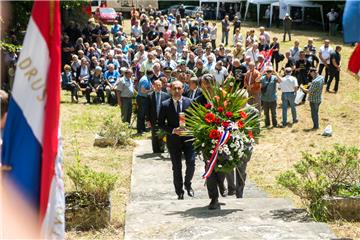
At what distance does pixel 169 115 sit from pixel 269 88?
8740 mm

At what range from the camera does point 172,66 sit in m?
20.2

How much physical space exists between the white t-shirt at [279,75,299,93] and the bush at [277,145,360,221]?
30.0 ft

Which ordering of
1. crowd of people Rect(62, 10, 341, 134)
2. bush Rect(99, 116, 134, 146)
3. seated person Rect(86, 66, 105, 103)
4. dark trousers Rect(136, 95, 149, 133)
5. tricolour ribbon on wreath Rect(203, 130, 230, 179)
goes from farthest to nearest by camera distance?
seated person Rect(86, 66, 105, 103) → crowd of people Rect(62, 10, 341, 134) → dark trousers Rect(136, 95, 149, 133) → bush Rect(99, 116, 134, 146) → tricolour ribbon on wreath Rect(203, 130, 230, 179)

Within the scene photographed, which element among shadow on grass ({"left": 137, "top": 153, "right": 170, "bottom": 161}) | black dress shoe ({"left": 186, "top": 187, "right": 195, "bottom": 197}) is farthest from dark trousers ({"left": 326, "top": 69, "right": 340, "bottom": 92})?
black dress shoe ({"left": 186, "top": 187, "right": 195, "bottom": 197})

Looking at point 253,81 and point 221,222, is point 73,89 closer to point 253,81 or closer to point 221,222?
point 253,81

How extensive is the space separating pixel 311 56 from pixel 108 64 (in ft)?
22.2

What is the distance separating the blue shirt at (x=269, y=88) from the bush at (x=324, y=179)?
8714 millimetres

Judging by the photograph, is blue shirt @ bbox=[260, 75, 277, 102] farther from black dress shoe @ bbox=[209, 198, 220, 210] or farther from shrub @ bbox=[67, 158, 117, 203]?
shrub @ bbox=[67, 158, 117, 203]

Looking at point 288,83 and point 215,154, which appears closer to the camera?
point 215,154

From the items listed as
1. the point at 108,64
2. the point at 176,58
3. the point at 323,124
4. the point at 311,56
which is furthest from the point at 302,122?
the point at 108,64

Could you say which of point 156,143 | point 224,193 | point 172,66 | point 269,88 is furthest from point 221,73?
point 224,193

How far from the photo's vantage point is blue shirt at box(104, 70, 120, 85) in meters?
22.0

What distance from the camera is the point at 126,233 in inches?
310

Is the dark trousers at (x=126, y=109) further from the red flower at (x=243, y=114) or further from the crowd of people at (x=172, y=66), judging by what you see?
the red flower at (x=243, y=114)
